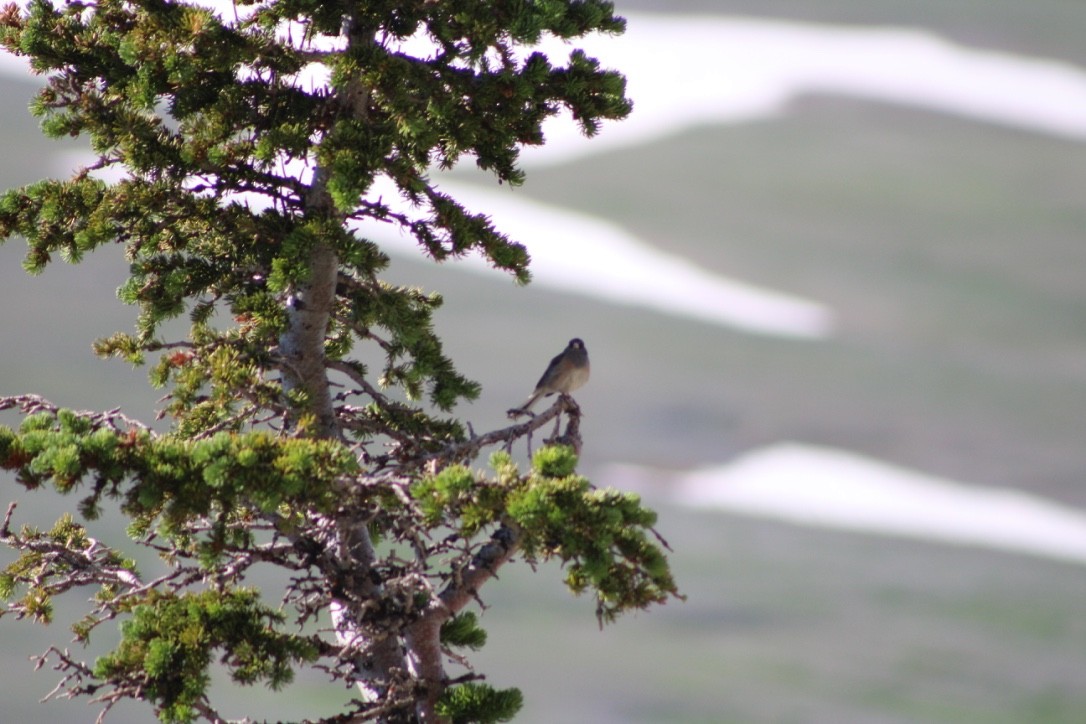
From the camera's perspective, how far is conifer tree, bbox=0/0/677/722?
4.21 metres

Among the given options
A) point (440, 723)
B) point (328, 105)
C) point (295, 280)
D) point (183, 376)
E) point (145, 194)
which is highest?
point (328, 105)

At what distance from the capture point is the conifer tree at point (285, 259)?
4.21 m

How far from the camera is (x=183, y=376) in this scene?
Answer: 452cm

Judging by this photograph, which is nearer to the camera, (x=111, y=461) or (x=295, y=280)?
(x=111, y=461)

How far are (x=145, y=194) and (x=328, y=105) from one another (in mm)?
816

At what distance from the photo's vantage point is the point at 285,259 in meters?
4.50

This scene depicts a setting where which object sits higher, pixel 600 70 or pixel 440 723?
pixel 600 70

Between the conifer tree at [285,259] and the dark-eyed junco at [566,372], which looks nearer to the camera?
the conifer tree at [285,259]

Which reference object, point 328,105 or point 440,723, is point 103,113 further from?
point 440,723

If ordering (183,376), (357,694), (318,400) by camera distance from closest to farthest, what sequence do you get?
(183,376)
(318,400)
(357,694)

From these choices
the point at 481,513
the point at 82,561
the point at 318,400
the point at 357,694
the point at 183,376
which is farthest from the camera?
the point at 357,694

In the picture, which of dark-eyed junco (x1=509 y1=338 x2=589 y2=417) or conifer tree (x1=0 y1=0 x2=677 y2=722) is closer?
conifer tree (x1=0 y1=0 x2=677 y2=722)

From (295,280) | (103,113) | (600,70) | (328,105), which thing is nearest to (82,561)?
(295,280)

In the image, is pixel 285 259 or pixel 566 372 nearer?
pixel 285 259
